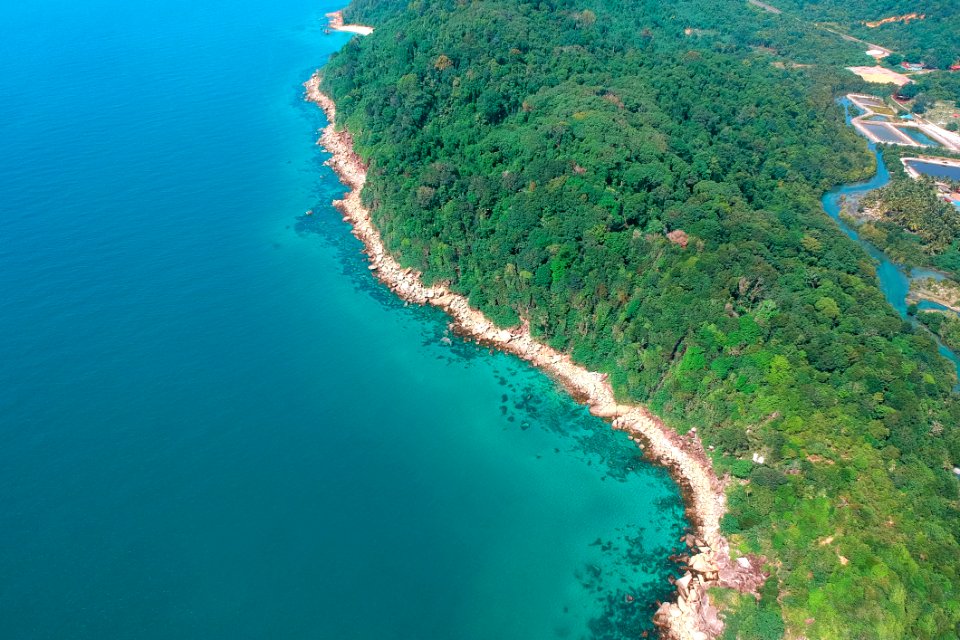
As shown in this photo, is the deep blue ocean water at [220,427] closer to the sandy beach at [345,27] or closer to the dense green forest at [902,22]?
the sandy beach at [345,27]

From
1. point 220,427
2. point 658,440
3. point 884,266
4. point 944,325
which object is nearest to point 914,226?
point 884,266

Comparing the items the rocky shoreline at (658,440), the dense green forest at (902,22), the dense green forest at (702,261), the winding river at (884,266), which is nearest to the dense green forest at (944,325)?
the winding river at (884,266)

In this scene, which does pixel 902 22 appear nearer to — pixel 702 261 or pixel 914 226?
pixel 914 226

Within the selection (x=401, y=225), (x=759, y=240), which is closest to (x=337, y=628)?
(x=401, y=225)

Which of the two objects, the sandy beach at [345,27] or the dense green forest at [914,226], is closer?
the dense green forest at [914,226]

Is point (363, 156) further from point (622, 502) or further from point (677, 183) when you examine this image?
point (622, 502)

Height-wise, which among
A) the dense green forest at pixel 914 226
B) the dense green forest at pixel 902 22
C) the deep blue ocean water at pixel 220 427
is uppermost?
the dense green forest at pixel 902 22
